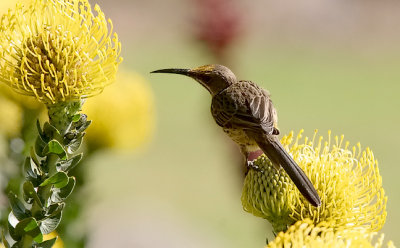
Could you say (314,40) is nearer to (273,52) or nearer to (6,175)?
(273,52)

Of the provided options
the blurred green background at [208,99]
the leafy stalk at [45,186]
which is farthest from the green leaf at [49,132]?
the blurred green background at [208,99]

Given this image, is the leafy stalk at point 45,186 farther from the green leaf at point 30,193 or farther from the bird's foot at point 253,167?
the bird's foot at point 253,167

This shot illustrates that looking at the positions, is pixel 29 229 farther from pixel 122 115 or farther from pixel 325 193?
pixel 122 115

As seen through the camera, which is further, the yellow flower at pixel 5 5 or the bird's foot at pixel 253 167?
the yellow flower at pixel 5 5

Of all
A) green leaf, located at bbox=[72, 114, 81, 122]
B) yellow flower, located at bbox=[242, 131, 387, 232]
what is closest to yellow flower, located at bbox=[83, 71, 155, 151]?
yellow flower, located at bbox=[242, 131, 387, 232]

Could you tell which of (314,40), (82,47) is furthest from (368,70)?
(82,47)

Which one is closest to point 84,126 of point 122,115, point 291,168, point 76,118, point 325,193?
point 76,118
